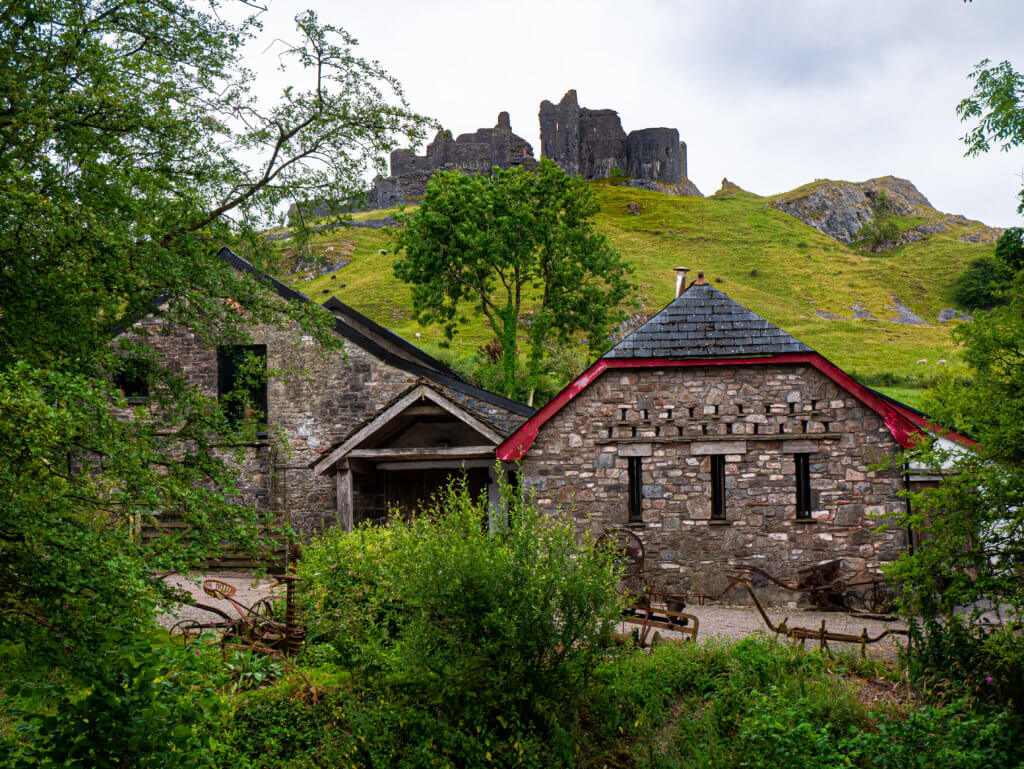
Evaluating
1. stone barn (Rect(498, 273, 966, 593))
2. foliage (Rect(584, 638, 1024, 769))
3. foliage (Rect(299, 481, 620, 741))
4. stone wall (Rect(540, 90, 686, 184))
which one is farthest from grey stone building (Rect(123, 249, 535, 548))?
stone wall (Rect(540, 90, 686, 184))

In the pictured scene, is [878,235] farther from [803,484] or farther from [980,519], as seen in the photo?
[980,519]

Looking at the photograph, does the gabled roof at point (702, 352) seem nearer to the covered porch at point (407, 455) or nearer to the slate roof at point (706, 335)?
the slate roof at point (706, 335)

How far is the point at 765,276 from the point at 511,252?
118 feet

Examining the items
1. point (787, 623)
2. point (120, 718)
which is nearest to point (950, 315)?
point (787, 623)

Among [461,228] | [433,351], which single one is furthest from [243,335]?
[433,351]

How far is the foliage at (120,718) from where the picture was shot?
537 centimetres

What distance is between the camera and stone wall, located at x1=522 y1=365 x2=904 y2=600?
12.7 m

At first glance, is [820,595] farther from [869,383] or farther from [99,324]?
[869,383]

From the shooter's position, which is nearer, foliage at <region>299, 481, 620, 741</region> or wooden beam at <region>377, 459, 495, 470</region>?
foliage at <region>299, 481, 620, 741</region>

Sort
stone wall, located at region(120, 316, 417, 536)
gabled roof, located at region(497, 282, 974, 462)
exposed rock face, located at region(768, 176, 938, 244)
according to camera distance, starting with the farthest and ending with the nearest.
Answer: exposed rock face, located at region(768, 176, 938, 244), stone wall, located at region(120, 316, 417, 536), gabled roof, located at region(497, 282, 974, 462)

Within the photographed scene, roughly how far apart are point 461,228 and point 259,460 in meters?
12.3

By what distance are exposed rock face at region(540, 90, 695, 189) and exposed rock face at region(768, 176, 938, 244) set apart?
14.9 m

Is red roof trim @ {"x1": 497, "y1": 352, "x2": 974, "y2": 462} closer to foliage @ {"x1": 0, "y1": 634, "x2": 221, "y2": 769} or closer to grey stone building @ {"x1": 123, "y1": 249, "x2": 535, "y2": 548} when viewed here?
grey stone building @ {"x1": 123, "y1": 249, "x2": 535, "y2": 548}

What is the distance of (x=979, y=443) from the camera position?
25.6 ft
